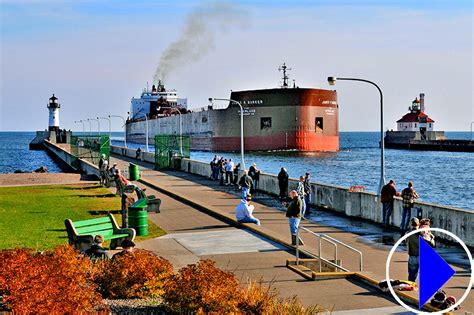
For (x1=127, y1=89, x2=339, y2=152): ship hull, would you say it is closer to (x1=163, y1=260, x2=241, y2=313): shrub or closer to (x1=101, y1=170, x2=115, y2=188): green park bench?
(x1=101, y1=170, x2=115, y2=188): green park bench

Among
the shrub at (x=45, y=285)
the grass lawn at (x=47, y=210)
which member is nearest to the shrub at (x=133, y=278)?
the shrub at (x=45, y=285)

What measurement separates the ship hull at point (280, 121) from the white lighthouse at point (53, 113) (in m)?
52.8

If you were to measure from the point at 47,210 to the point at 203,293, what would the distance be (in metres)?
16.0

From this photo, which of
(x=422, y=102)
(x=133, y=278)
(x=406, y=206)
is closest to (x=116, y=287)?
(x=133, y=278)

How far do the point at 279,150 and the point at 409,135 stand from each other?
62.0m

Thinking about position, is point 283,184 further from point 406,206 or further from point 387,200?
point 406,206

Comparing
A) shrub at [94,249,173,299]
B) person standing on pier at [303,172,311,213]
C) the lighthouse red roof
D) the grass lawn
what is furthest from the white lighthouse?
shrub at [94,249,173,299]

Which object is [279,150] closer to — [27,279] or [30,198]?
[30,198]

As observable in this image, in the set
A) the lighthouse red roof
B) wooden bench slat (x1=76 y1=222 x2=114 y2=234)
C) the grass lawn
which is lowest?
the grass lawn

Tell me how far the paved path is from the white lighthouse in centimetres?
11889

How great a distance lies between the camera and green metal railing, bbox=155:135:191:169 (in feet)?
160

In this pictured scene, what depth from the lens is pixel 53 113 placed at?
142 metres

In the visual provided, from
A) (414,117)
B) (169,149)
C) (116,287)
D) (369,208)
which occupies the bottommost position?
(369,208)

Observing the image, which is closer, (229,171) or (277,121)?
(229,171)
